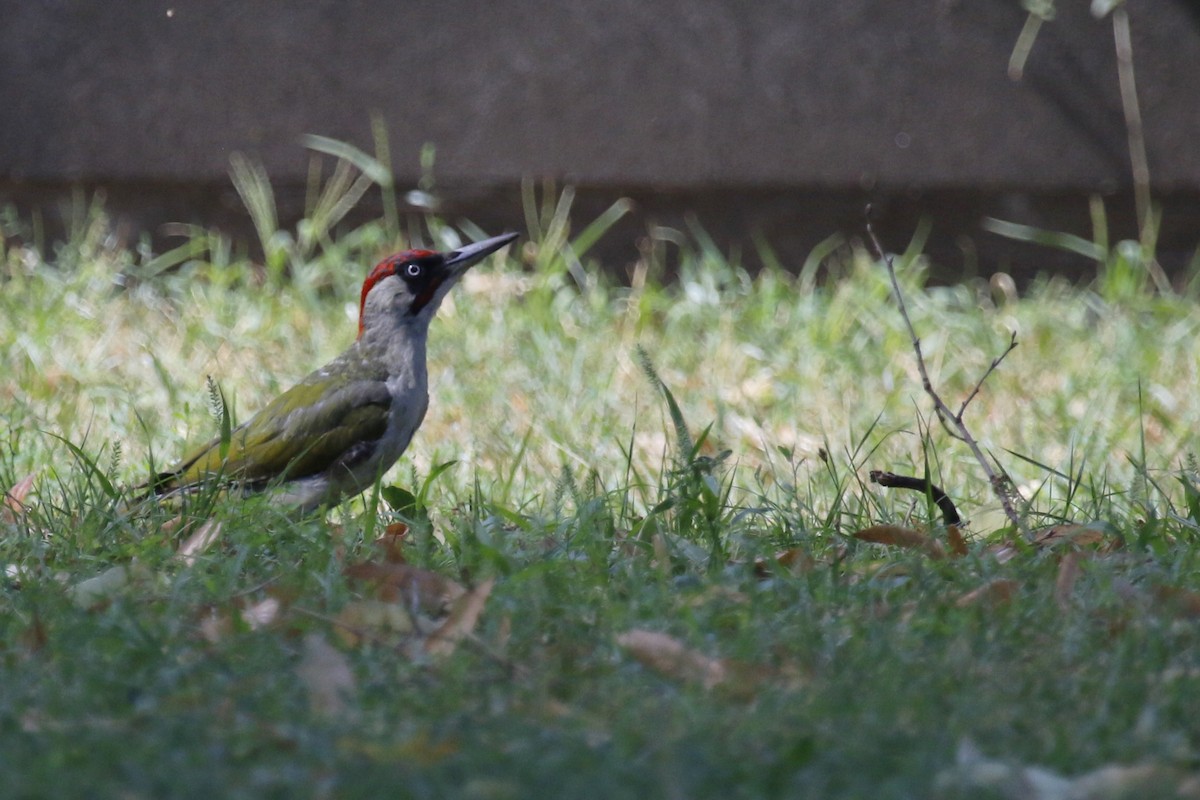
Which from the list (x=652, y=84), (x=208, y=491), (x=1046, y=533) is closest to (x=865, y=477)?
(x=1046, y=533)

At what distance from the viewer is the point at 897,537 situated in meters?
3.34

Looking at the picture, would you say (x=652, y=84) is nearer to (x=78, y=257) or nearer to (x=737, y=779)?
(x=78, y=257)

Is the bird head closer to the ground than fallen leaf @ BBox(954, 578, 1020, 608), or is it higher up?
higher up

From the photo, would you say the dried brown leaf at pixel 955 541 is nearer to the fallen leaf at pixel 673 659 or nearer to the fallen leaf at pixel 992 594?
the fallen leaf at pixel 992 594

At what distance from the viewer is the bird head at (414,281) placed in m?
4.55

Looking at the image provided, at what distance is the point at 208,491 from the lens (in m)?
3.56

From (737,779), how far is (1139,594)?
1.17 meters

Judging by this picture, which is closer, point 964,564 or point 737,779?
point 737,779

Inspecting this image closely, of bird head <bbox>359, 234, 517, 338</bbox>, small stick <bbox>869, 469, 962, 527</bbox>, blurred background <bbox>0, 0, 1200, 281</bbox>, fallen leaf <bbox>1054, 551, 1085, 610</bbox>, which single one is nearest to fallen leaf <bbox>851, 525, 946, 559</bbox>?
small stick <bbox>869, 469, 962, 527</bbox>

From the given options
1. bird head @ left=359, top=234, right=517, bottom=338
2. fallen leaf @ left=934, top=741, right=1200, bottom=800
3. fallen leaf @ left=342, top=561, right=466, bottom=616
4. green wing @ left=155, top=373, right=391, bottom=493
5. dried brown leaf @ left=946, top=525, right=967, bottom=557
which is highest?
bird head @ left=359, top=234, right=517, bottom=338

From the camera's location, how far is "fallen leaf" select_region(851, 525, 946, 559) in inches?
130

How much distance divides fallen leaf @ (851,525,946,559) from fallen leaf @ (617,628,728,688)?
3.13 ft

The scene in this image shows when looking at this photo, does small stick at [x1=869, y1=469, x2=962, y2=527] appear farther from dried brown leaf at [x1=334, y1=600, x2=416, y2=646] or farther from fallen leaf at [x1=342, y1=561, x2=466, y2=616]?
dried brown leaf at [x1=334, y1=600, x2=416, y2=646]

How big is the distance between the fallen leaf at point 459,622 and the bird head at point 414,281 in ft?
6.44
